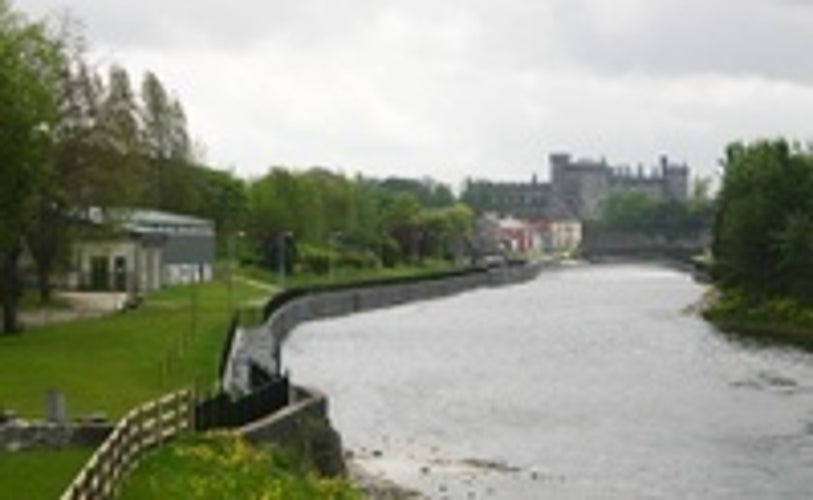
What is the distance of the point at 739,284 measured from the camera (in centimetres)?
12962

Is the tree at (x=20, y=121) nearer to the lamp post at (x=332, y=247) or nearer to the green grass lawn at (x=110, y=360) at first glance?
the green grass lawn at (x=110, y=360)

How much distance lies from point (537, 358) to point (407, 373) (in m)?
13.7

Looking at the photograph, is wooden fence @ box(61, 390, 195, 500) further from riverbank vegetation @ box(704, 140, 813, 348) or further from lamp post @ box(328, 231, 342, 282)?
lamp post @ box(328, 231, 342, 282)

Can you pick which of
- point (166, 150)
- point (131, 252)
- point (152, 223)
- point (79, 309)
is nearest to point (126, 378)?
point (79, 309)

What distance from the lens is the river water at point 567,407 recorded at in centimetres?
4712

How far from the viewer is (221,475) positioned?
29609mm

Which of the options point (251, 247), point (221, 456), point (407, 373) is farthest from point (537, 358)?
point (251, 247)

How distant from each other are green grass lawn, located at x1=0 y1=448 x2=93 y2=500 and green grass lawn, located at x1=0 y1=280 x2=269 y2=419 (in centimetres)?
788

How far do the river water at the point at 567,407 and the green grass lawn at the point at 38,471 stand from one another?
52.6 ft

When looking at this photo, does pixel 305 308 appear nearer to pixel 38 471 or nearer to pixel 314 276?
pixel 314 276

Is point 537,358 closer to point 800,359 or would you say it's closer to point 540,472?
point 800,359

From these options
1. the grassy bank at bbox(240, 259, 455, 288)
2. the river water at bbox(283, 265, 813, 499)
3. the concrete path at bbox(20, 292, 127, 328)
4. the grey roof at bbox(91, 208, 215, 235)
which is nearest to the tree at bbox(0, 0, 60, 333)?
the concrete path at bbox(20, 292, 127, 328)

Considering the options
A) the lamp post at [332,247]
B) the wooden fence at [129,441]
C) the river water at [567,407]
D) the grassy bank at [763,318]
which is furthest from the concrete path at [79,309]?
the lamp post at [332,247]

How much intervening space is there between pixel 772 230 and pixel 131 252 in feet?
187
